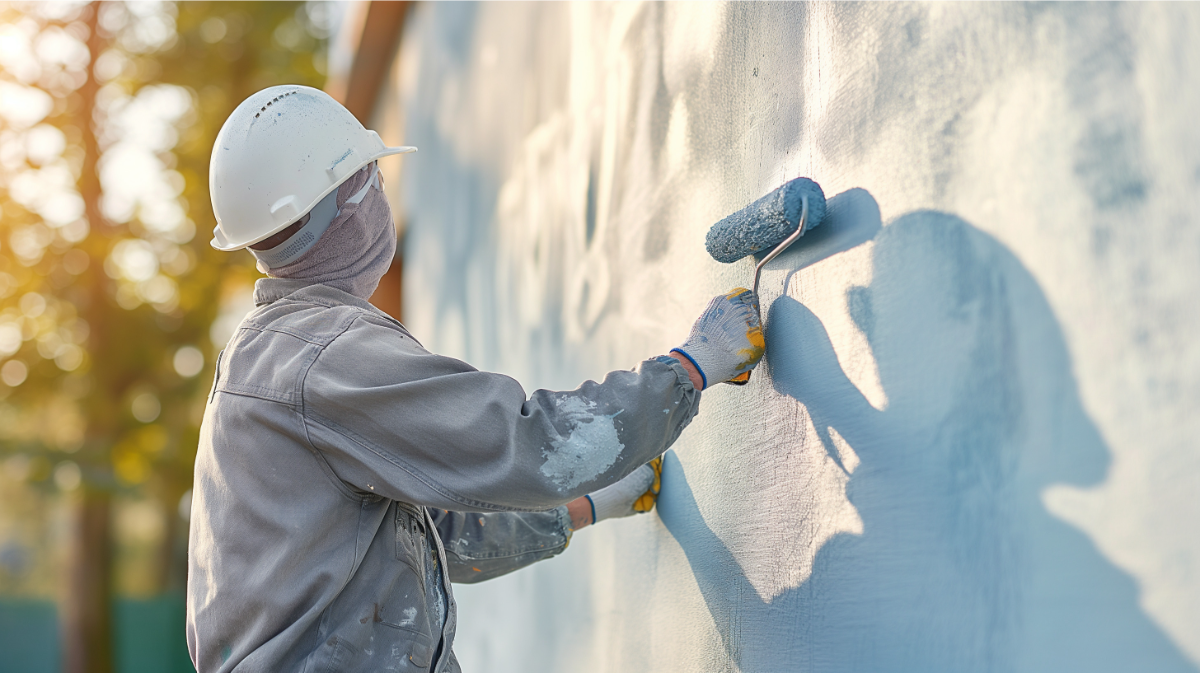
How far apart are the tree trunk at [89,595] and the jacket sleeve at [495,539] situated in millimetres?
9434

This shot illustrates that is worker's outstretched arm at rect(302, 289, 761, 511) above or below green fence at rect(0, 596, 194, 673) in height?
above

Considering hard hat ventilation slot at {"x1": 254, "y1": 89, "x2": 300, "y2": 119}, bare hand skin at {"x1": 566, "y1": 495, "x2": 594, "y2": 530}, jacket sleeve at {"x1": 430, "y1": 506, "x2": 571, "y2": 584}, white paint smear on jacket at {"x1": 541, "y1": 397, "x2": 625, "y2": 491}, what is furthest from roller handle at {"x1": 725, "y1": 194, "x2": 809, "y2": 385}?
hard hat ventilation slot at {"x1": 254, "y1": 89, "x2": 300, "y2": 119}

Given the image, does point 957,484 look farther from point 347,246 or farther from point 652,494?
point 347,246

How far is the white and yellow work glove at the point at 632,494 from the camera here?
219 cm

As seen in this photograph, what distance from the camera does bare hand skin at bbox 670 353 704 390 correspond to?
1.61 m

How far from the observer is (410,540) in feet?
6.00

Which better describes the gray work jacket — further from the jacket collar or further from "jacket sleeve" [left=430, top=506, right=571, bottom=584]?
"jacket sleeve" [left=430, top=506, right=571, bottom=584]

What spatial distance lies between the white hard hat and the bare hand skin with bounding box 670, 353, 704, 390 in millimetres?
783

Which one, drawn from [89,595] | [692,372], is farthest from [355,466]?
[89,595]

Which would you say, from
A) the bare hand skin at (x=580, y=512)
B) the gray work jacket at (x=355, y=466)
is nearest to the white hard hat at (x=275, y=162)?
the gray work jacket at (x=355, y=466)

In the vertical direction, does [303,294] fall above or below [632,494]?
above

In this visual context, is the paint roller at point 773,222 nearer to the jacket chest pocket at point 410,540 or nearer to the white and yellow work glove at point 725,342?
the white and yellow work glove at point 725,342

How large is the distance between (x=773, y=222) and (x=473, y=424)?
1.94 ft

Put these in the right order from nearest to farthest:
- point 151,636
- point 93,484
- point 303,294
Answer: point 303,294 < point 93,484 < point 151,636
